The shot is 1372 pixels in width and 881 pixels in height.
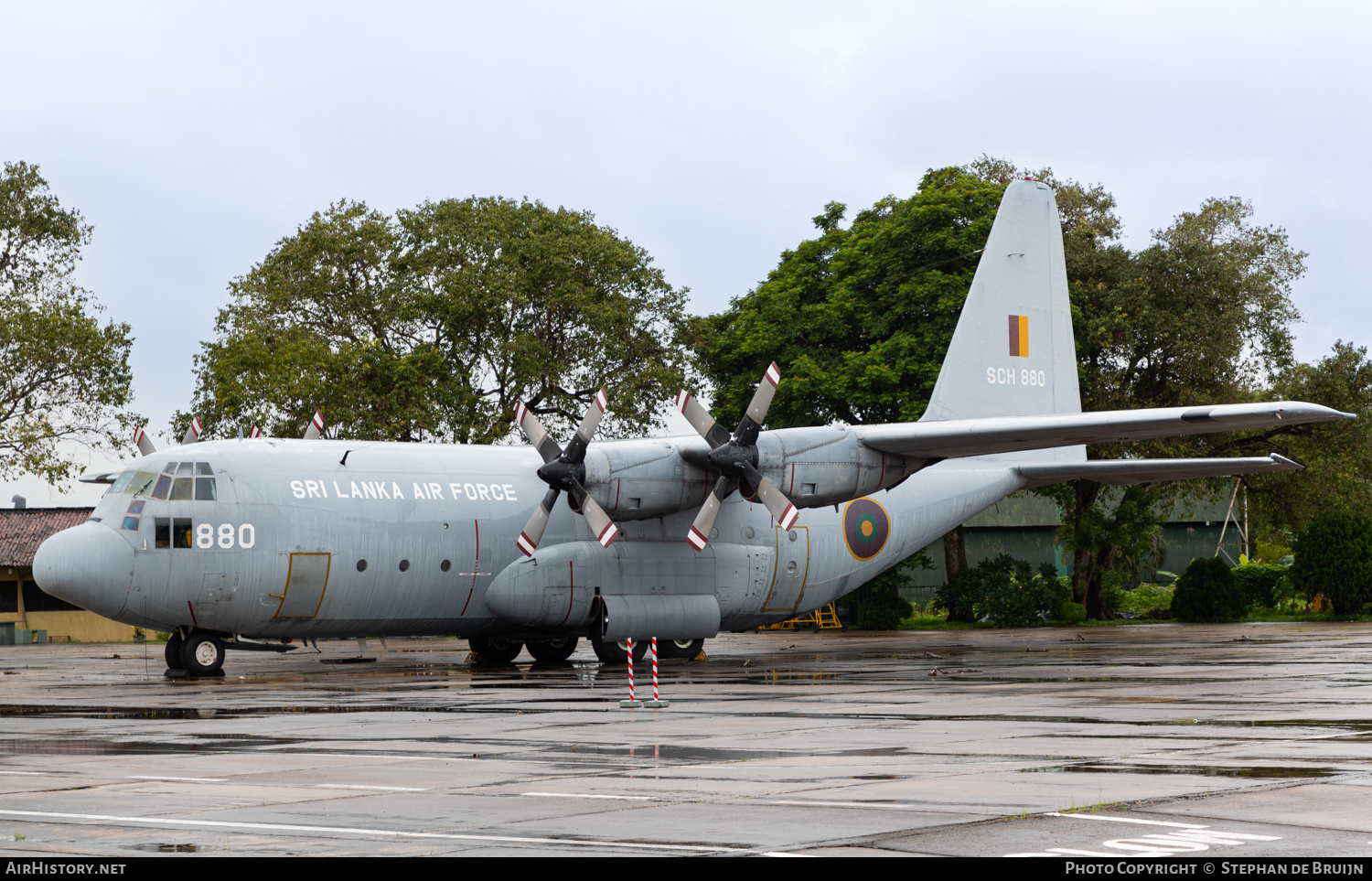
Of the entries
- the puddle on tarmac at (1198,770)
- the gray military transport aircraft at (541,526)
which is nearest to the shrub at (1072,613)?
the gray military transport aircraft at (541,526)

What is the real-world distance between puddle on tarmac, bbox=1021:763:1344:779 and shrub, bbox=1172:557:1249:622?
3758 cm

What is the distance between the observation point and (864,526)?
29891 mm

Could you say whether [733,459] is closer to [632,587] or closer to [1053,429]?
[632,587]

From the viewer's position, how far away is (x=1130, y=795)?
28.0ft

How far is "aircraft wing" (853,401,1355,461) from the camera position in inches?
880

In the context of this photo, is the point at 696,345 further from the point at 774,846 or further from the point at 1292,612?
the point at 774,846

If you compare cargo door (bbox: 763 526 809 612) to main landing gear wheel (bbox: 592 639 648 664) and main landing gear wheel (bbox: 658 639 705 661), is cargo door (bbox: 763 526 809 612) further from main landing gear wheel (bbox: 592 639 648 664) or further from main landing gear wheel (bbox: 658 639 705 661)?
main landing gear wheel (bbox: 592 639 648 664)

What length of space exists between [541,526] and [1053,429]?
9093 mm

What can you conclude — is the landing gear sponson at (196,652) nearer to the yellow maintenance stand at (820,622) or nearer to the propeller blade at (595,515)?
the propeller blade at (595,515)

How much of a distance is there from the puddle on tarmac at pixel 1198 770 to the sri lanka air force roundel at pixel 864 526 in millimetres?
19487

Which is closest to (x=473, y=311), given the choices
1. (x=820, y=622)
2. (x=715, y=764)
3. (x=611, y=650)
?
(x=820, y=622)

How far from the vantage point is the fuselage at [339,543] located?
74.8 feet

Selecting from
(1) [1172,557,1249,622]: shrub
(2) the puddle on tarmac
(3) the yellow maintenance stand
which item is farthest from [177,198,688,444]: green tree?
(2) the puddle on tarmac

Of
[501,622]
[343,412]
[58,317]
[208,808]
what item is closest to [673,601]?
[501,622]
